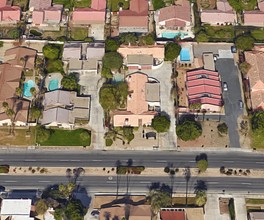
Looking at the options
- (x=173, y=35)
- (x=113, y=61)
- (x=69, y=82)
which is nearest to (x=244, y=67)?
(x=173, y=35)

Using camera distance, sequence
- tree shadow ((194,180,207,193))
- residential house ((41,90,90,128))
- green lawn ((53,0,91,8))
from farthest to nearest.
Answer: green lawn ((53,0,91,8)) < residential house ((41,90,90,128)) < tree shadow ((194,180,207,193))

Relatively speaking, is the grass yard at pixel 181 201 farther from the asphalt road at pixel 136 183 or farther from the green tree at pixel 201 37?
the green tree at pixel 201 37

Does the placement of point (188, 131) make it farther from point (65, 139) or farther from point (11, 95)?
point (11, 95)

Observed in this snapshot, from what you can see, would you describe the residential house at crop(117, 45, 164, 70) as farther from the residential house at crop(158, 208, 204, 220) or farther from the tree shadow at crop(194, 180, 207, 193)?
the residential house at crop(158, 208, 204, 220)

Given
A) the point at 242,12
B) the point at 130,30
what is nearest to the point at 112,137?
the point at 130,30

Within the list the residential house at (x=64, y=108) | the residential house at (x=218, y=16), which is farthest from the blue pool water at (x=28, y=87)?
the residential house at (x=218, y=16)

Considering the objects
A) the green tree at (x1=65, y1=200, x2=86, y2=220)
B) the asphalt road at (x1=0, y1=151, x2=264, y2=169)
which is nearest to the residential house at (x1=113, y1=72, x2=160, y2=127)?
the asphalt road at (x1=0, y1=151, x2=264, y2=169)
